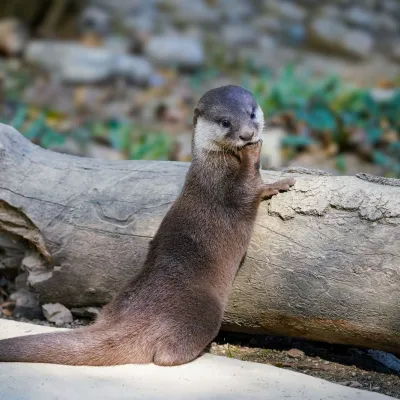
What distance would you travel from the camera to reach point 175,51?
8.54 meters

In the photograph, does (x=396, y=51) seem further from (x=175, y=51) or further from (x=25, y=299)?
(x=25, y=299)

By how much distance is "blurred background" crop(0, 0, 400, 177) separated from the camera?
600 cm

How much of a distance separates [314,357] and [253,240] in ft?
1.89

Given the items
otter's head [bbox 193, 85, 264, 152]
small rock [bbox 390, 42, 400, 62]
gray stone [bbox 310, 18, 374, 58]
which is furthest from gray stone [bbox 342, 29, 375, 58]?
otter's head [bbox 193, 85, 264, 152]

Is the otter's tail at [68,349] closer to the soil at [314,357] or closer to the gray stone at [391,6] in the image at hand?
the soil at [314,357]

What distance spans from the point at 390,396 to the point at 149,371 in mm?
881

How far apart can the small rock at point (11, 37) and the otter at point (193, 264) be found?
5650 millimetres

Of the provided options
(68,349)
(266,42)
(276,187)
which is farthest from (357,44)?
(68,349)

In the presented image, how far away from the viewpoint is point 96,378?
258cm

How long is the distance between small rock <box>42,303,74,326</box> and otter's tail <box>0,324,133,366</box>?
66 centimetres

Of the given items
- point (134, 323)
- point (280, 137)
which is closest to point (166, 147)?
point (280, 137)

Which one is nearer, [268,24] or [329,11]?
[268,24]

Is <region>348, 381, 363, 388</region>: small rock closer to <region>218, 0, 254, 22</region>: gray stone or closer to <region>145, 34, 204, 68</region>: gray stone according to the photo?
<region>145, 34, 204, 68</region>: gray stone

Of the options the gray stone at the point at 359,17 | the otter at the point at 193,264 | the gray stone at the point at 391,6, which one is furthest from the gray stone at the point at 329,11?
the otter at the point at 193,264
